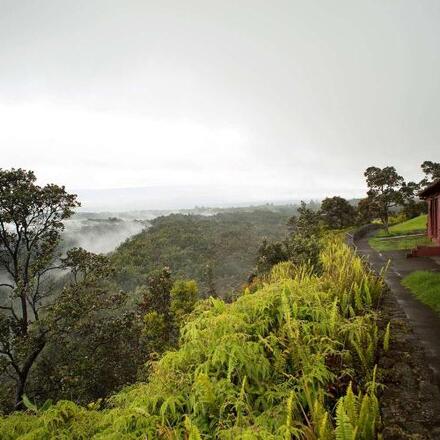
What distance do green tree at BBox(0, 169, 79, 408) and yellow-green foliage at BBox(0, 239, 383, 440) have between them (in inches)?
261

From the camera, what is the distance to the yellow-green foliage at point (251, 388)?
3.31 meters

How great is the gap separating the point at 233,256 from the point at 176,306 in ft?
196

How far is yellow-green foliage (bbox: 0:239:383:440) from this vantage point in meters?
3.31

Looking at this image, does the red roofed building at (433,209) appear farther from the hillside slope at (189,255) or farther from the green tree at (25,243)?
the hillside slope at (189,255)

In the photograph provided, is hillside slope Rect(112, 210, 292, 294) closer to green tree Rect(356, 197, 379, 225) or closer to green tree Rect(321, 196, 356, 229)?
green tree Rect(321, 196, 356, 229)

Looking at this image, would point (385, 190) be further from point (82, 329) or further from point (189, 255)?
point (189, 255)

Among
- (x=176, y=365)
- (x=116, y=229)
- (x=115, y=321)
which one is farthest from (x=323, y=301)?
(x=116, y=229)

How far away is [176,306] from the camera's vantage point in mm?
25438

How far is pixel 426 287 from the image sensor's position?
28.9 ft

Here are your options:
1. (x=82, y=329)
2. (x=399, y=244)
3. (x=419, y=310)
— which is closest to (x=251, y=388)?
(x=419, y=310)

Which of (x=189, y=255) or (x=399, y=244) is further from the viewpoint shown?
(x=189, y=255)

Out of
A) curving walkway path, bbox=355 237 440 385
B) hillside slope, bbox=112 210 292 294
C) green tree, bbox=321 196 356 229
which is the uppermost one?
green tree, bbox=321 196 356 229

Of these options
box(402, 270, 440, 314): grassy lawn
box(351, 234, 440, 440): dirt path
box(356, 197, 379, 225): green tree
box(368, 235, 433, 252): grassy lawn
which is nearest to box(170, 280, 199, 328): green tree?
box(368, 235, 433, 252): grassy lawn

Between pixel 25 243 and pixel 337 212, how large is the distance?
102 feet
